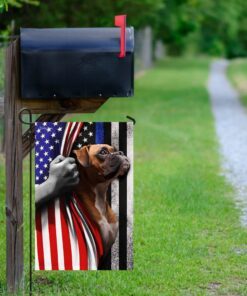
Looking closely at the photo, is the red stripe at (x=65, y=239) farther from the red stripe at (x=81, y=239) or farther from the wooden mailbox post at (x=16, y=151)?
→ the wooden mailbox post at (x=16, y=151)

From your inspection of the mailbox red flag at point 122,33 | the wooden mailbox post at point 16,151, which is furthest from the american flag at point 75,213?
the mailbox red flag at point 122,33

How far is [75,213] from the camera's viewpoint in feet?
19.5

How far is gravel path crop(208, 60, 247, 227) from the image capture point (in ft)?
37.9

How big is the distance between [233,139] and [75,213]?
11866mm

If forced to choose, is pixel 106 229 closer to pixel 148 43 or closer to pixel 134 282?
pixel 134 282

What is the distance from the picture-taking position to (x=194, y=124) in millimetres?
20484

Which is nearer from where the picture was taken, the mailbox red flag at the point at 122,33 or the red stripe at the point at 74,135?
the mailbox red flag at the point at 122,33

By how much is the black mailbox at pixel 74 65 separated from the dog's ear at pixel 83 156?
343mm

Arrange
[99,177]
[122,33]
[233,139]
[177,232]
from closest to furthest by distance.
→ [122,33] → [99,177] → [177,232] → [233,139]

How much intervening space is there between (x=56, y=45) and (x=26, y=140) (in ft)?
2.55

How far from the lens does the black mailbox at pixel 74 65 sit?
580 centimetres

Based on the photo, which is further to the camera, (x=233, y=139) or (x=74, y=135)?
(x=233, y=139)

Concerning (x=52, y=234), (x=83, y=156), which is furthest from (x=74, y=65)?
(x=52, y=234)

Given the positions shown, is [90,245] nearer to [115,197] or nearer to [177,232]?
[115,197]
